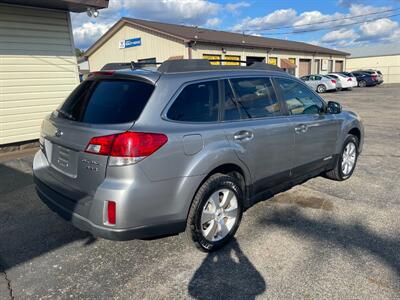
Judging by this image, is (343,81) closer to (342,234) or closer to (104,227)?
(342,234)

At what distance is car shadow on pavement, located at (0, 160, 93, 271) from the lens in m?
3.25

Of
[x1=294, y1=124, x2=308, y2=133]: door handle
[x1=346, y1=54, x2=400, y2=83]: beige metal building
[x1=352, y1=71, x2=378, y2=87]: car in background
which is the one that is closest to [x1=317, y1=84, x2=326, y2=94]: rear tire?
[x1=352, y1=71, x2=378, y2=87]: car in background

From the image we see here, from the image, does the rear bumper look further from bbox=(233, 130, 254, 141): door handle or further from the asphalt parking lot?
bbox=(233, 130, 254, 141): door handle

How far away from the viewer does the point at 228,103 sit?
3.26 metres

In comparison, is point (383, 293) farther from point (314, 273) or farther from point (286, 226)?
point (286, 226)

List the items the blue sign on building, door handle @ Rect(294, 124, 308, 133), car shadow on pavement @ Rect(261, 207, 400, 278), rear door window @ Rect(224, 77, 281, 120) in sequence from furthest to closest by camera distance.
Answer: the blue sign on building, door handle @ Rect(294, 124, 308, 133), rear door window @ Rect(224, 77, 281, 120), car shadow on pavement @ Rect(261, 207, 400, 278)

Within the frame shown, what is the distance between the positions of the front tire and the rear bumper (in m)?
0.17

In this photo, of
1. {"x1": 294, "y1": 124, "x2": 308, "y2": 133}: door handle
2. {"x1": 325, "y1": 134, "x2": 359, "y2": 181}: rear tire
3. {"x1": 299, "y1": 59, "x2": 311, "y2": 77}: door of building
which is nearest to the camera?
{"x1": 294, "y1": 124, "x2": 308, "y2": 133}: door handle

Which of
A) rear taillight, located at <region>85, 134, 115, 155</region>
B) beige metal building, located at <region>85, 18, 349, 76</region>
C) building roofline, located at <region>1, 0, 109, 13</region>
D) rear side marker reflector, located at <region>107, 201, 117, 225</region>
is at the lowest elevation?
rear side marker reflector, located at <region>107, 201, 117, 225</region>

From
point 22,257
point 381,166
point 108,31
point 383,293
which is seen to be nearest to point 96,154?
point 22,257

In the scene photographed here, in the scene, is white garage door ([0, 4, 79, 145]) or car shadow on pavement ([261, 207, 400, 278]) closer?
car shadow on pavement ([261, 207, 400, 278])

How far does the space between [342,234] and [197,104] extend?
208cm

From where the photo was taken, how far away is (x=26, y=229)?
12.2 ft

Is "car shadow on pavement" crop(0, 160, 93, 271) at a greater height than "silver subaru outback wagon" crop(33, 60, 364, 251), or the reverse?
"silver subaru outback wagon" crop(33, 60, 364, 251)
